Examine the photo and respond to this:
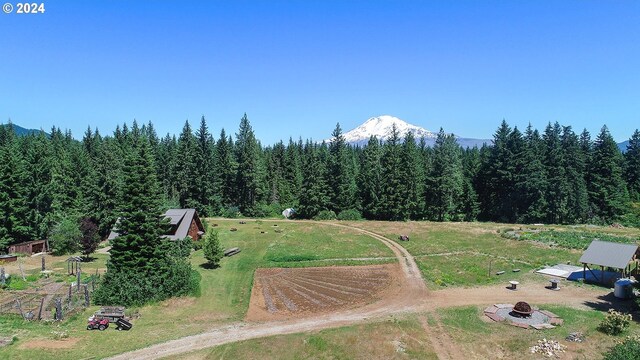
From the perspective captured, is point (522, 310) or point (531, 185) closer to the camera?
point (522, 310)

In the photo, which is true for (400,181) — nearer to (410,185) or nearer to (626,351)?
(410,185)

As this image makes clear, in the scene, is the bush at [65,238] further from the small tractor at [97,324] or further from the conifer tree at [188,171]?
the small tractor at [97,324]

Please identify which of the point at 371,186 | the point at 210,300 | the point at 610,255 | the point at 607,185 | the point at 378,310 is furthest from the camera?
the point at 371,186

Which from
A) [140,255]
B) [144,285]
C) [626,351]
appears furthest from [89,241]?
[626,351]

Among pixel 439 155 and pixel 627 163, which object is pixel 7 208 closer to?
pixel 439 155

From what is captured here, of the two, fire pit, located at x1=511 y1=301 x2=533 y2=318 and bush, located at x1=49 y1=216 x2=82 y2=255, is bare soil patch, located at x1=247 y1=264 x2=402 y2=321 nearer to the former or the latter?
fire pit, located at x1=511 y1=301 x2=533 y2=318
